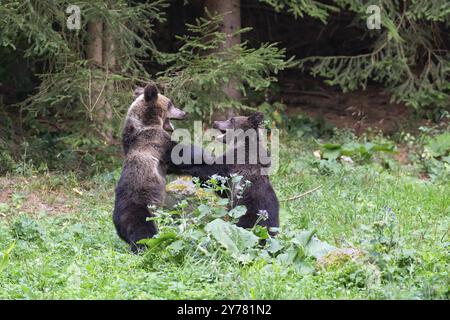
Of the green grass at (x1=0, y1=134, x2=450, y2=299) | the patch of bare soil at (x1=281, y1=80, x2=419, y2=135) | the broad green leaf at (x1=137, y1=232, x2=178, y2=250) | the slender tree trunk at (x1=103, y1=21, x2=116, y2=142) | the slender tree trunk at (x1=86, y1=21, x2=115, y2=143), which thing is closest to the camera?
the green grass at (x1=0, y1=134, x2=450, y2=299)

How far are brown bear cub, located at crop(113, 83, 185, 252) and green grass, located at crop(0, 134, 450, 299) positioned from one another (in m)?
0.29

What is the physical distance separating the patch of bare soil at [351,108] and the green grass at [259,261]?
326 centimetres

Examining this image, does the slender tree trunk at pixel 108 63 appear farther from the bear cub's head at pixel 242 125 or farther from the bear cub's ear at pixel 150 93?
the bear cub's head at pixel 242 125

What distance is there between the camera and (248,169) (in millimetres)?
8328

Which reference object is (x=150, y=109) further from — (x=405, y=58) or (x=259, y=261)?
(x=405, y=58)

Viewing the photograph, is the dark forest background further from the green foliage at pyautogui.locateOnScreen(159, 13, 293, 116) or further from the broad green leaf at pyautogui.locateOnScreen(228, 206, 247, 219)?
the broad green leaf at pyautogui.locateOnScreen(228, 206, 247, 219)

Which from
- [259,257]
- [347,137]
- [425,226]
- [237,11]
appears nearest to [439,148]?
[347,137]

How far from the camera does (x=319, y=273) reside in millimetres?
6293

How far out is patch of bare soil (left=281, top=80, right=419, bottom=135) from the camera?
15.1 m

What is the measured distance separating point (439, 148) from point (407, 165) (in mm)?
636

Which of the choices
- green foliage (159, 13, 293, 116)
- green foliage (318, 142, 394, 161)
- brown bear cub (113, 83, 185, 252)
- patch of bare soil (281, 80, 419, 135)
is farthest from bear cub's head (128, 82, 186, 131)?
patch of bare soil (281, 80, 419, 135)

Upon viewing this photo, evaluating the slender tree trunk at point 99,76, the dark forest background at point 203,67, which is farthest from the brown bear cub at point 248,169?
the slender tree trunk at point 99,76

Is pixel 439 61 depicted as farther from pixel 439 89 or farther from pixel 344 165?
pixel 344 165
